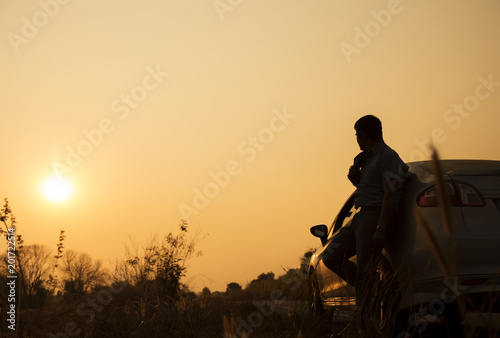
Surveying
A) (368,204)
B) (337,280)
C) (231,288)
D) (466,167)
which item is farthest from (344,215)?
(231,288)

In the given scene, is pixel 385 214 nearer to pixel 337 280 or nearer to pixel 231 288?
pixel 337 280

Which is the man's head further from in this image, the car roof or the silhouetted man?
the car roof

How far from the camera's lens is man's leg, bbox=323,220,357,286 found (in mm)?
4969

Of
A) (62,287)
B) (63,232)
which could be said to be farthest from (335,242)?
(62,287)

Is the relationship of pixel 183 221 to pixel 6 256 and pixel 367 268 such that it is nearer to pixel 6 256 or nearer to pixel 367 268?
pixel 6 256

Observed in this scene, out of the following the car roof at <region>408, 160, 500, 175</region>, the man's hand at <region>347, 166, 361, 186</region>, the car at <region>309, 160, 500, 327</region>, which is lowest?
the car at <region>309, 160, 500, 327</region>

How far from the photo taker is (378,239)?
4.41 m

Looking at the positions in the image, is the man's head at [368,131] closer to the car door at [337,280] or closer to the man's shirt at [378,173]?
the man's shirt at [378,173]

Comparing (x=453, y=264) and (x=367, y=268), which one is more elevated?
(x=367, y=268)

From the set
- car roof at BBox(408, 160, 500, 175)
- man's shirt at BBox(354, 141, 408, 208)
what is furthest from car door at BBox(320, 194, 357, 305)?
car roof at BBox(408, 160, 500, 175)

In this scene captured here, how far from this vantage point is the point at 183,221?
14.9 meters

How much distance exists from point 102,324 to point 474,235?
3826 millimetres

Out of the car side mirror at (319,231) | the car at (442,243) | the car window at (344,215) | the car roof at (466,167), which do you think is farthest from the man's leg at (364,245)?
the car side mirror at (319,231)

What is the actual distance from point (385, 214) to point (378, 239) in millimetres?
228
